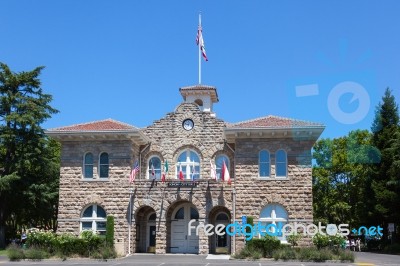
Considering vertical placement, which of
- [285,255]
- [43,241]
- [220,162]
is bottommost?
[285,255]

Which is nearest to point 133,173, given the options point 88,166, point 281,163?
point 88,166

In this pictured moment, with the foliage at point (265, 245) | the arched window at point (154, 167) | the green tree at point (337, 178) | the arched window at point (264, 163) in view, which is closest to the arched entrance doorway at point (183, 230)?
the arched window at point (154, 167)

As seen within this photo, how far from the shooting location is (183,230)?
3688 cm

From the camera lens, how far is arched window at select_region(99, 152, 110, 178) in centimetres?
3531

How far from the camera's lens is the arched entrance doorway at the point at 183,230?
3650 centimetres

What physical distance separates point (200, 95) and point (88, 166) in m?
10.6

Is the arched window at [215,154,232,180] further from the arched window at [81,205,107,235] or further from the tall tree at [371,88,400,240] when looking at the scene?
the tall tree at [371,88,400,240]

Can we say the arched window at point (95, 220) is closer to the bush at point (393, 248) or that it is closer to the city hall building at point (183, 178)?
the city hall building at point (183, 178)

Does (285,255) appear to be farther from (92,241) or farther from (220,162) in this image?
(92,241)

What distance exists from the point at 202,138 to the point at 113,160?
631cm

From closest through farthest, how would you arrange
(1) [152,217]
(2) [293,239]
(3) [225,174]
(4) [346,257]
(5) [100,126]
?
(4) [346,257] → (2) [293,239] → (3) [225,174] → (5) [100,126] → (1) [152,217]

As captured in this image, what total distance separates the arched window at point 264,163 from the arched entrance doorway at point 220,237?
3.73 metres

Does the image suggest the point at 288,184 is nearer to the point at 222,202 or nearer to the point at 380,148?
the point at 222,202

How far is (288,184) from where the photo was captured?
33531mm
